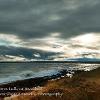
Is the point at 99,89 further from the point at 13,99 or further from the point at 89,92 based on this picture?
the point at 13,99

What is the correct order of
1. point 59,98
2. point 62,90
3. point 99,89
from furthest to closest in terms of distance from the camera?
point 99,89, point 62,90, point 59,98

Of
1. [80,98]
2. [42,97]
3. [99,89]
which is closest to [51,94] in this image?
[42,97]

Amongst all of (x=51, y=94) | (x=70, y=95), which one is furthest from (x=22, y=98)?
(x=70, y=95)

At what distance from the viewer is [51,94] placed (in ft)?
42.4

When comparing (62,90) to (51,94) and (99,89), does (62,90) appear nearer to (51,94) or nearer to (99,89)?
(51,94)

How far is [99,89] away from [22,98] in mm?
3806

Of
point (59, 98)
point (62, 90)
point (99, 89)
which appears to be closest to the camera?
point (59, 98)

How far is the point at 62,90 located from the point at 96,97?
1573 mm

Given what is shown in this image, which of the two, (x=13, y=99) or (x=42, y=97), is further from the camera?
(x=13, y=99)

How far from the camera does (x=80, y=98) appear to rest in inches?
489

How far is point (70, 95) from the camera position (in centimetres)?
1267

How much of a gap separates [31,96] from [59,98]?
145cm

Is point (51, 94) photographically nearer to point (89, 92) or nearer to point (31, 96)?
point (31, 96)

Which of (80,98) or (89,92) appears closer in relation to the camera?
(80,98)
